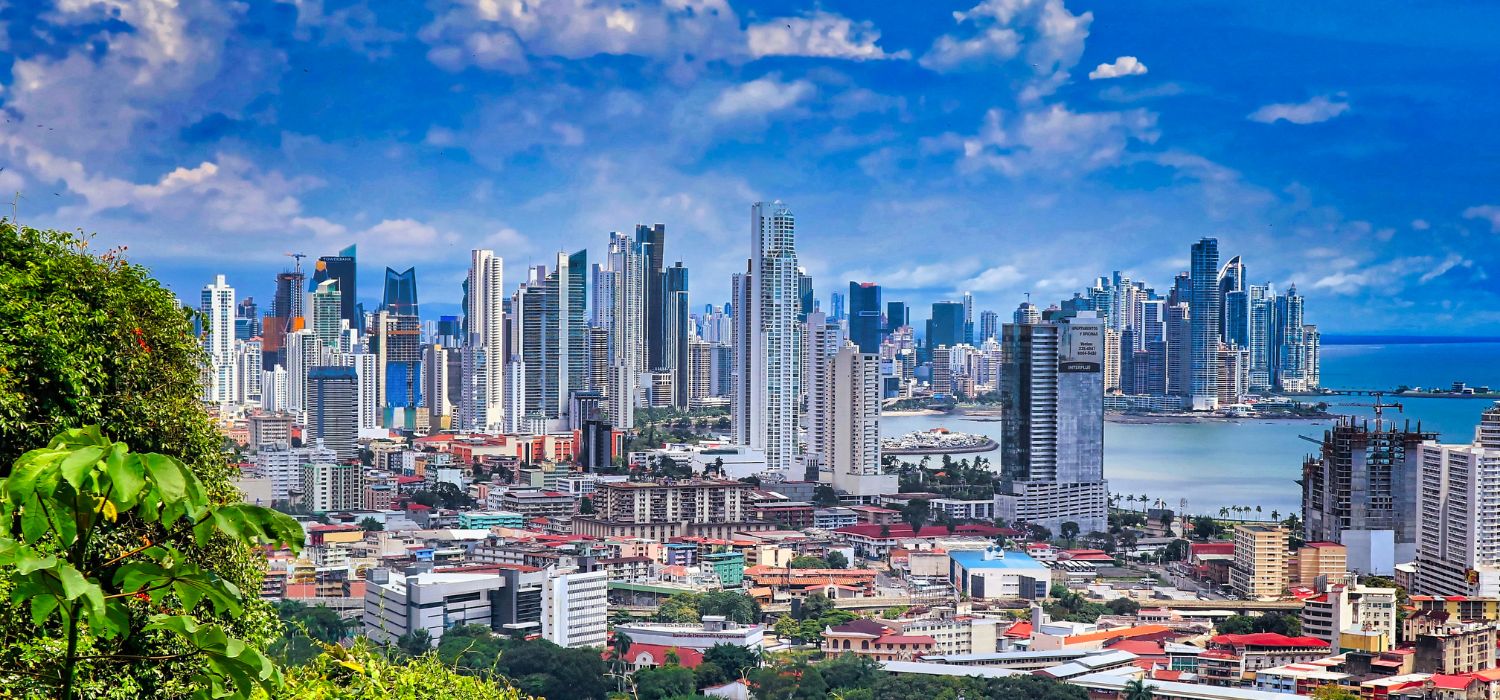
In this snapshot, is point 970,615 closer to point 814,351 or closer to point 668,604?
point 668,604

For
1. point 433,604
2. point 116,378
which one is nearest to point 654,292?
point 433,604

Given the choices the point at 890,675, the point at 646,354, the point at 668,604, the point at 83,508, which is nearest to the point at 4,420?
the point at 83,508

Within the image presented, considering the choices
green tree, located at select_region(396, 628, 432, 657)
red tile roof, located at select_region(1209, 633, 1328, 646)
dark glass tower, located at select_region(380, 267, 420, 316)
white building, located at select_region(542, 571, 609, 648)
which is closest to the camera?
green tree, located at select_region(396, 628, 432, 657)

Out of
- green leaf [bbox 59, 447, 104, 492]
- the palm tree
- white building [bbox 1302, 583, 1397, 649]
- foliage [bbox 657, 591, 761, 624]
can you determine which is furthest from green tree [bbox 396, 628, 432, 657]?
green leaf [bbox 59, 447, 104, 492]

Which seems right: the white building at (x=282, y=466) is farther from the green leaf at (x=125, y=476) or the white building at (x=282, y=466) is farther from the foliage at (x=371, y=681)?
the green leaf at (x=125, y=476)

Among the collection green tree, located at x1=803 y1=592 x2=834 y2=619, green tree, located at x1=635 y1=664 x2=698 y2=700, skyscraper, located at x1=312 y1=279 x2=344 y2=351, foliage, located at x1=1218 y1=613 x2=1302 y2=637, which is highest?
skyscraper, located at x1=312 y1=279 x2=344 y2=351

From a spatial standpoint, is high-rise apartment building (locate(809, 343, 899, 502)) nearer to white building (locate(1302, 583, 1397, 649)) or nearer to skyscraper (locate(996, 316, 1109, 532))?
skyscraper (locate(996, 316, 1109, 532))
